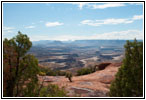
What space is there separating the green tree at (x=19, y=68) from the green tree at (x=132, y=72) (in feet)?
30.6

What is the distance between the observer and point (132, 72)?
60.3 feet

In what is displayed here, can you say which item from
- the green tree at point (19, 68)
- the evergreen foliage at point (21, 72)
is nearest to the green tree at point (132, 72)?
the evergreen foliage at point (21, 72)

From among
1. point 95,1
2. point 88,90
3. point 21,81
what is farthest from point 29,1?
point 88,90

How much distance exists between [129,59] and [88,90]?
12.8 metres

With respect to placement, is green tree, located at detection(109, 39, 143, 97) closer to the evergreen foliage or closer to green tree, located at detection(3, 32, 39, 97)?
the evergreen foliage

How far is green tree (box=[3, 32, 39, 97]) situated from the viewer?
15320 millimetres

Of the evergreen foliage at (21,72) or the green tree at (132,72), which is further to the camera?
the green tree at (132,72)

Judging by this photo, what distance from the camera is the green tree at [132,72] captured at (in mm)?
17578

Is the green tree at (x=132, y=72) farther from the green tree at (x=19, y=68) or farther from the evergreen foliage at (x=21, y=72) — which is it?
the green tree at (x=19, y=68)

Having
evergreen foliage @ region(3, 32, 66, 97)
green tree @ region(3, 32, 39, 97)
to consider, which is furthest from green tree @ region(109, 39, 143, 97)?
green tree @ region(3, 32, 39, 97)

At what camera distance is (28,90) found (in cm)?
1631

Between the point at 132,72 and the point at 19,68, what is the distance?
1093 cm

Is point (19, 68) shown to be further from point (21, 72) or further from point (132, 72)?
point (132, 72)

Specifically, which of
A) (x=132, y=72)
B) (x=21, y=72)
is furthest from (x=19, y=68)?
(x=132, y=72)
